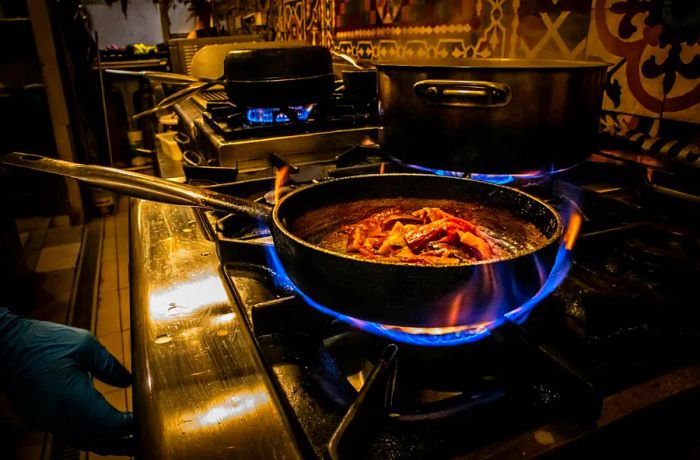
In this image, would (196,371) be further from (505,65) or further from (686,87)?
(686,87)

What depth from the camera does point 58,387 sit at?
1.27m

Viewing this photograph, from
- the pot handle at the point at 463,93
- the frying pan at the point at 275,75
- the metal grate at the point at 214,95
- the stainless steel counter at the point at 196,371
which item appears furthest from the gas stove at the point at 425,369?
the metal grate at the point at 214,95

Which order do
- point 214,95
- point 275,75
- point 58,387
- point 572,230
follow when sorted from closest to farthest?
1. point 572,230
2. point 58,387
3. point 275,75
4. point 214,95

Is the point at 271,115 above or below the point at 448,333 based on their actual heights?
above

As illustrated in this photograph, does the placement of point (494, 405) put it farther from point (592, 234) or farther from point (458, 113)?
point (458, 113)

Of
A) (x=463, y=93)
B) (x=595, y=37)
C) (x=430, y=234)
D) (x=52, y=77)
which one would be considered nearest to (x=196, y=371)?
(x=430, y=234)

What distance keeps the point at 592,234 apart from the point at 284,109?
4.00ft

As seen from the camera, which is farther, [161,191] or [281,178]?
[281,178]

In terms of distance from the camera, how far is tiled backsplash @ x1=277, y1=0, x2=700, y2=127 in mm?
1208

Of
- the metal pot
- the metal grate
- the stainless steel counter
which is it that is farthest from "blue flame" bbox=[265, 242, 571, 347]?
the metal grate

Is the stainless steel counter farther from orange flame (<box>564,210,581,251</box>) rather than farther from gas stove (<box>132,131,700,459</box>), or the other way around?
orange flame (<box>564,210,581,251</box>)

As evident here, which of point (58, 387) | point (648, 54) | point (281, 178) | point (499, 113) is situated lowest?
point (58, 387)

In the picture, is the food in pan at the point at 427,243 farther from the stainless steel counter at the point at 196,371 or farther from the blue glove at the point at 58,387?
the blue glove at the point at 58,387

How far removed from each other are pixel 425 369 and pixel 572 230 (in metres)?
0.47
